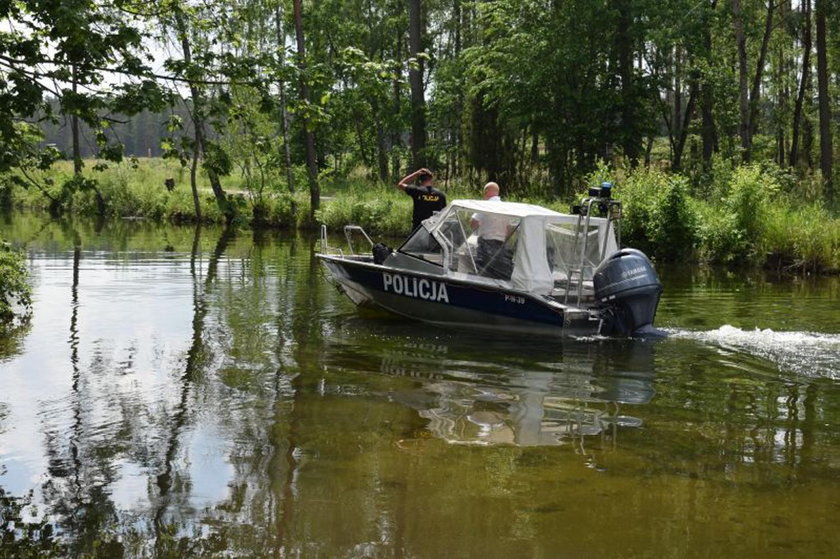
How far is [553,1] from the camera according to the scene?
33062 mm

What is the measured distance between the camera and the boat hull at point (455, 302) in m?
12.0

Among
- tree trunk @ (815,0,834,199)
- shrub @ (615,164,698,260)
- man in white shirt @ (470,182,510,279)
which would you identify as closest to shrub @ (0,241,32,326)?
man in white shirt @ (470,182,510,279)

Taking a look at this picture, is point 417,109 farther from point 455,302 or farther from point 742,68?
point 455,302

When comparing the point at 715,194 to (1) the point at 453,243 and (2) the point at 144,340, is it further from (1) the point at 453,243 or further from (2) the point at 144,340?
(2) the point at 144,340

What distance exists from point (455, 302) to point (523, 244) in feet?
4.20

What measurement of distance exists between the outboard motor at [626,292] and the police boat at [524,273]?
0.01 metres

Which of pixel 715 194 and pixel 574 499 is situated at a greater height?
pixel 715 194

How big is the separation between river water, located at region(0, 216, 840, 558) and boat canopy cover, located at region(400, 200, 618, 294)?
95 cm

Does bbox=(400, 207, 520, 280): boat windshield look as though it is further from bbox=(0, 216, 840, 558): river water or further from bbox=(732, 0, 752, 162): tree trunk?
bbox=(732, 0, 752, 162): tree trunk

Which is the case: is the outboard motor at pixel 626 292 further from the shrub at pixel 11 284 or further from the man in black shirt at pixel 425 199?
the shrub at pixel 11 284

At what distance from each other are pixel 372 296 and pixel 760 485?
27.0 feet

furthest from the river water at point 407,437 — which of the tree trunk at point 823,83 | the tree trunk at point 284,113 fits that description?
the tree trunk at point 823,83

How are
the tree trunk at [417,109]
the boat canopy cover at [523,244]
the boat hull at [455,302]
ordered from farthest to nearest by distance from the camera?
the tree trunk at [417,109], the boat canopy cover at [523,244], the boat hull at [455,302]

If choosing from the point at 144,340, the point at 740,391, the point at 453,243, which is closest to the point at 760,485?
the point at 740,391
